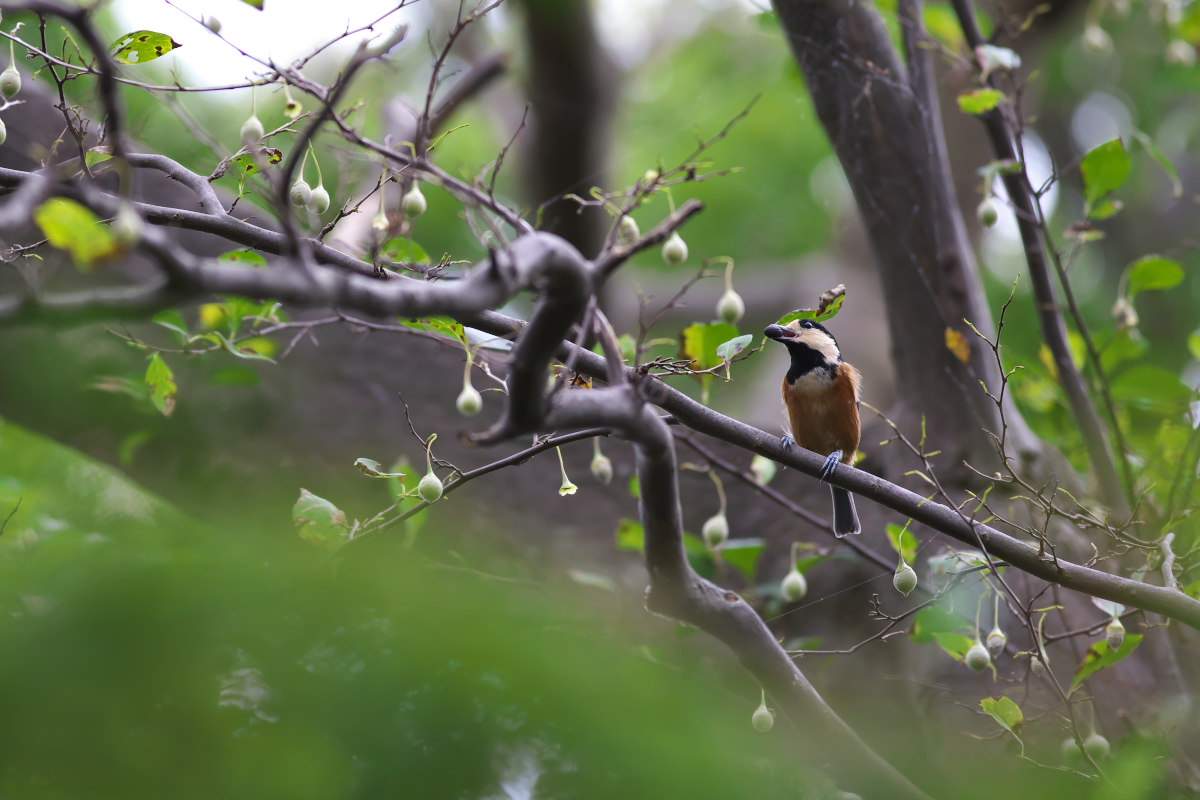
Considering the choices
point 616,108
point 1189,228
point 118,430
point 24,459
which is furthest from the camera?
point 1189,228

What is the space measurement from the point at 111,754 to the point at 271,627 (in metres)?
0.20

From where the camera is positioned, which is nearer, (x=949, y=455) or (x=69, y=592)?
(x=69, y=592)

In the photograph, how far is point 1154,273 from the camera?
10.3 feet

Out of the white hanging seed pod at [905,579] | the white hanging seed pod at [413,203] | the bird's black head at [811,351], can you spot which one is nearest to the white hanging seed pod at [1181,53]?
the bird's black head at [811,351]

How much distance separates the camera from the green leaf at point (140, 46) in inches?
76.3

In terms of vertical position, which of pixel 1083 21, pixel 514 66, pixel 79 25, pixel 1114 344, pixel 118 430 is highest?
pixel 79 25

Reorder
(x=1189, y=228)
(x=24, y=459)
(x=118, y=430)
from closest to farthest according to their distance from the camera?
(x=24, y=459), (x=118, y=430), (x=1189, y=228)

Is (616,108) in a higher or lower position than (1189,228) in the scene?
higher

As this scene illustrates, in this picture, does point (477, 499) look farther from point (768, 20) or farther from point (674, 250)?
point (768, 20)

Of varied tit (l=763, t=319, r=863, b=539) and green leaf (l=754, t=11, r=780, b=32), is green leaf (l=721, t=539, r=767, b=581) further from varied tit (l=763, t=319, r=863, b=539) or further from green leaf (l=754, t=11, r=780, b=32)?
green leaf (l=754, t=11, r=780, b=32)

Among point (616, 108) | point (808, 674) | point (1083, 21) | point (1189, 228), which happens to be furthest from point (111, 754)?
point (1189, 228)

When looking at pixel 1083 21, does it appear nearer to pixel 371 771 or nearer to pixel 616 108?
pixel 616 108

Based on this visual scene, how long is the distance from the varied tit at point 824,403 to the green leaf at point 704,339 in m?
1.09

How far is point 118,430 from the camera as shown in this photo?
3514 mm
